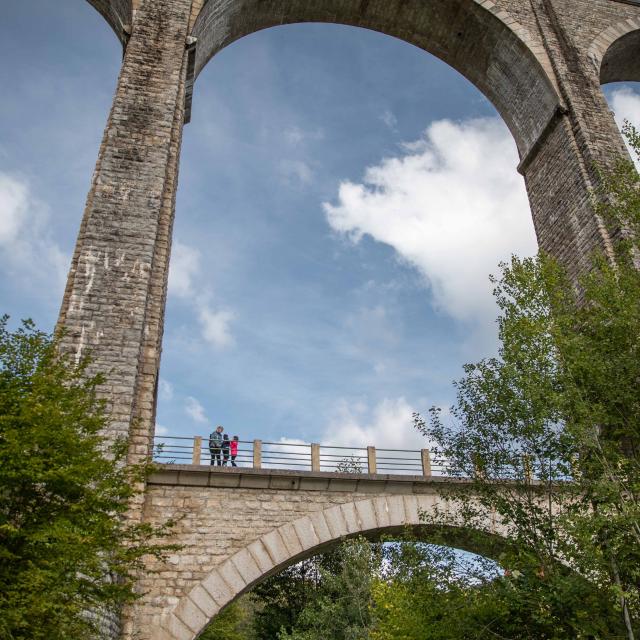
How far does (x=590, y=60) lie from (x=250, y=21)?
30.9 feet

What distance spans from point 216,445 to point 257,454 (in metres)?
1.45

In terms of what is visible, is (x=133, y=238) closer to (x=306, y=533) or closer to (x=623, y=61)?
(x=306, y=533)

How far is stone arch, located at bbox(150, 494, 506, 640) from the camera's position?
9.82m

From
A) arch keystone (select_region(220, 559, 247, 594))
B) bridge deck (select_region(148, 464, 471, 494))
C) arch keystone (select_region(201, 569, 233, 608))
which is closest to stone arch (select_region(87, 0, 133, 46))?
bridge deck (select_region(148, 464, 471, 494))

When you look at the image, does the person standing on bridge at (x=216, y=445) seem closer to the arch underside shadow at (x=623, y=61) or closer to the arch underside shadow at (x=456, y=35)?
the arch underside shadow at (x=456, y=35)

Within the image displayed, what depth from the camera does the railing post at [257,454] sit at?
37.9ft

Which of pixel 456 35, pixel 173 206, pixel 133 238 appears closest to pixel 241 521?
pixel 133 238

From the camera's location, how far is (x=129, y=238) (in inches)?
437

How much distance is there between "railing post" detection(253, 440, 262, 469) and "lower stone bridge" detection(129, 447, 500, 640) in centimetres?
24

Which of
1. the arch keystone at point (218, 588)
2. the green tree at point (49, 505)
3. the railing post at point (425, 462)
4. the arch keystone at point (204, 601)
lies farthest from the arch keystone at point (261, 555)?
the railing post at point (425, 462)

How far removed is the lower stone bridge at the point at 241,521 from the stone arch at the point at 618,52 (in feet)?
42.8

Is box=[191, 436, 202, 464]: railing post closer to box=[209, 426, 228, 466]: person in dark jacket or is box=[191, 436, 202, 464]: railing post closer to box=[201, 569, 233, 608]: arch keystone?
box=[209, 426, 228, 466]: person in dark jacket

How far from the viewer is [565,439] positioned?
7.91 m

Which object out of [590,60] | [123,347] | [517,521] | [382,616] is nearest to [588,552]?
[517,521]
